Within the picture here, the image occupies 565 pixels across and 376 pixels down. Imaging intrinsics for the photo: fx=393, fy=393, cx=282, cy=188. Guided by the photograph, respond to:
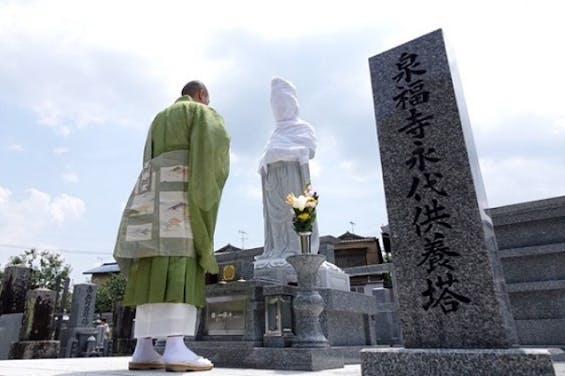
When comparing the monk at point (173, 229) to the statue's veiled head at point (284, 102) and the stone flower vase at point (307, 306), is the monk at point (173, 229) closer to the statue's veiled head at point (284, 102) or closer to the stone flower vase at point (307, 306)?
the stone flower vase at point (307, 306)

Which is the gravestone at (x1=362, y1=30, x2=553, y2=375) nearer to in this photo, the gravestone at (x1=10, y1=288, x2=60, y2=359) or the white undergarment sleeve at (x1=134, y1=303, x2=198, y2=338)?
the white undergarment sleeve at (x1=134, y1=303, x2=198, y2=338)

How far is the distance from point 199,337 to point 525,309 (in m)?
5.20

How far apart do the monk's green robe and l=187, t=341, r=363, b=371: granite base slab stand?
3.93 feet

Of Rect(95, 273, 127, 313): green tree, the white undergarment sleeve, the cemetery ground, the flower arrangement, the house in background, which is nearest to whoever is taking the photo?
the cemetery ground

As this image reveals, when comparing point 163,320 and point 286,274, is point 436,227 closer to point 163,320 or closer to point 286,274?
point 163,320

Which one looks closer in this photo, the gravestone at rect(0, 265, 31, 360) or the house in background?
the gravestone at rect(0, 265, 31, 360)

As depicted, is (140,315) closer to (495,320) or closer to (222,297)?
(222,297)

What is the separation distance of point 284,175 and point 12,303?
8.51 meters

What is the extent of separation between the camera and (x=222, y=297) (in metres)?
4.73

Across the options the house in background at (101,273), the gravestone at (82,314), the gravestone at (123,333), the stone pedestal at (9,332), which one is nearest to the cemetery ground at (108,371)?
the gravestone at (123,333)

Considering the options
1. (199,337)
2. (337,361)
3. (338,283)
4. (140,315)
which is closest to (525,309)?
(338,283)

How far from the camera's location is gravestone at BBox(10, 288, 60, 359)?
8297mm

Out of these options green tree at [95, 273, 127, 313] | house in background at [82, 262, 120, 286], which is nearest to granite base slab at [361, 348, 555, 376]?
green tree at [95, 273, 127, 313]

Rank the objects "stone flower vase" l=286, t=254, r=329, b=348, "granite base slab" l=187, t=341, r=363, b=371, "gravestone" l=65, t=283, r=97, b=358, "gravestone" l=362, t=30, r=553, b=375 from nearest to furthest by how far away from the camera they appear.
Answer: "gravestone" l=362, t=30, r=553, b=375 → "granite base slab" l=187, t=341, r=363, b=371 → "stone flower vase" l=286, t=254, r=329, b=348 → "gravestone" l=65, t=283, r=97, b=358
